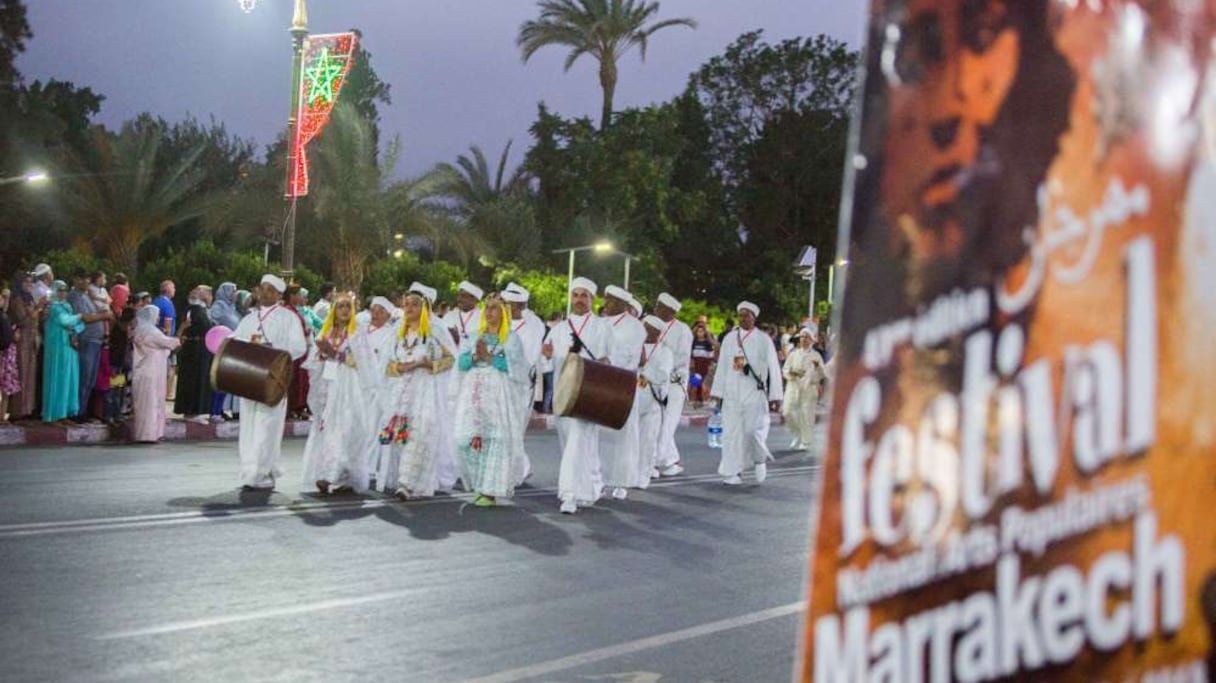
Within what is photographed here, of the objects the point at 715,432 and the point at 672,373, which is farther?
the point at 715,432

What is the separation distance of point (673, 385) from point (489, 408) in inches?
205

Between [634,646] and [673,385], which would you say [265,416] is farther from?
[634,646]

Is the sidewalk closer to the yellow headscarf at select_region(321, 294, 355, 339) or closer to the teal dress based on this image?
the teal dress

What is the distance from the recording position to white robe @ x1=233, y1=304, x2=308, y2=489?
11.9 m

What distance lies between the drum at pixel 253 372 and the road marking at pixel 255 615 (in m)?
4.18

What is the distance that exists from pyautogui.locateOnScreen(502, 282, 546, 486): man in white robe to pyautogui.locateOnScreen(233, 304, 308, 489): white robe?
6.29ft

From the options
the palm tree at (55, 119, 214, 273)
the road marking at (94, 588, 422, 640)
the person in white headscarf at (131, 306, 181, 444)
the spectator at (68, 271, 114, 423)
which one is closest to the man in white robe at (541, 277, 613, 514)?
the road marking at (94, 588, 422, 640)

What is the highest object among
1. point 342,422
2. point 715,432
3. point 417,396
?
point 417,396

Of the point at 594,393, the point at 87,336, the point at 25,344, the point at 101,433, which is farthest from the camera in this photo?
the point at 101,433

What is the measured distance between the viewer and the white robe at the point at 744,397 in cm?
1490

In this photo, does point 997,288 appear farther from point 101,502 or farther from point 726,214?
point 726,214

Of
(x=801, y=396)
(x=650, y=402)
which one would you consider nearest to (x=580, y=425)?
(x=650, y=402)

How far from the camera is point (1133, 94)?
196cm

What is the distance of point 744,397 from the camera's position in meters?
15.2
